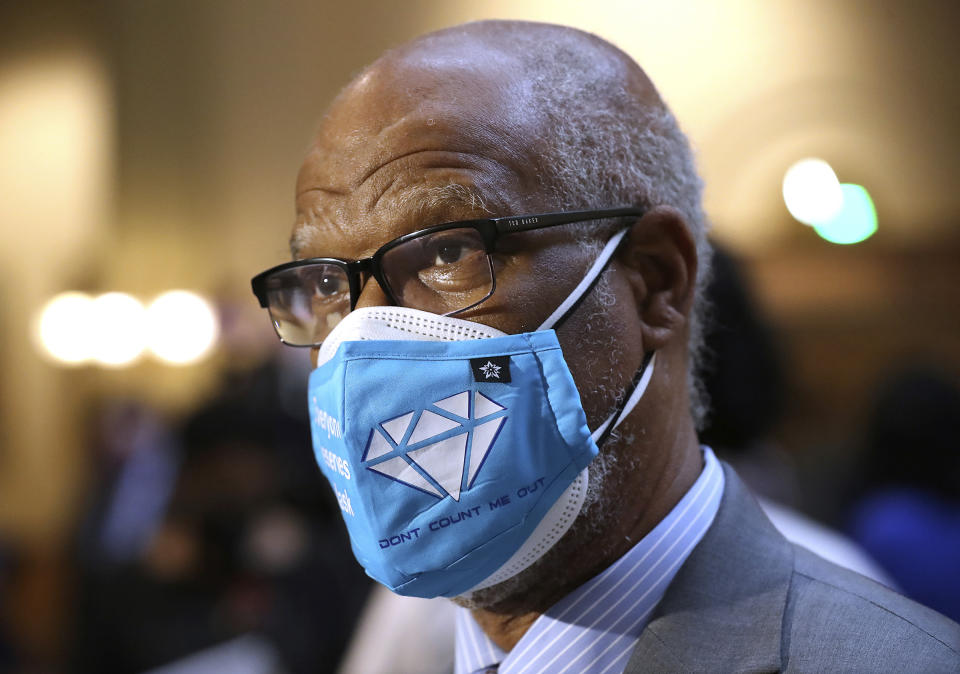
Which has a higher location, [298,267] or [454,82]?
[454,82]

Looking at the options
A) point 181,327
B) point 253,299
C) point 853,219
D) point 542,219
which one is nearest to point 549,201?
point 542,219

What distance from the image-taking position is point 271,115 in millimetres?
5637

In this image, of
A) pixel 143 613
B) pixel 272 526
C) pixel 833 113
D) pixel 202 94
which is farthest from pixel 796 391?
pixel 202 94

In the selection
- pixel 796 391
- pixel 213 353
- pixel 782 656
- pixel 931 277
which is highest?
pixel 782 656

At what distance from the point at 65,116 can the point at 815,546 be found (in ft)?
22.4

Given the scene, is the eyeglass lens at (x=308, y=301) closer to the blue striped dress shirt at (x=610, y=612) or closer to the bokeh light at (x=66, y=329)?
the blue striped dress shirt at (x=610, y=612)

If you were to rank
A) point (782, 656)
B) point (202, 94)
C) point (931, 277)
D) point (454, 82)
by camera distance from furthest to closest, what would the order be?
1. point (202, 94)
2. point (931, 277)
3. point (454, 82)
4. point (782, 656)

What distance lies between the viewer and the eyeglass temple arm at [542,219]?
1.36 metres

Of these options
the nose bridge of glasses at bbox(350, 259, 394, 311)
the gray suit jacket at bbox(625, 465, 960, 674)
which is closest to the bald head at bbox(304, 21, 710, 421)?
the nose bridge of glasses at bbox(350, 259, 394, 311)

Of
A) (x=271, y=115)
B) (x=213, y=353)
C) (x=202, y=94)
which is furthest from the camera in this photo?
(x=213, y=353)

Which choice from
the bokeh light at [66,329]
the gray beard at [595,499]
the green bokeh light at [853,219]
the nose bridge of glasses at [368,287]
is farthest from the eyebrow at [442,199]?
the bokeh light at [66,329]

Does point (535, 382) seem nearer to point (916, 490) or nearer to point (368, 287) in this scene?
point (368, 287)

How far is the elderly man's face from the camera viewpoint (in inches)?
54.2

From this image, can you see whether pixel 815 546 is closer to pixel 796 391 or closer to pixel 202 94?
pixel 796 391
